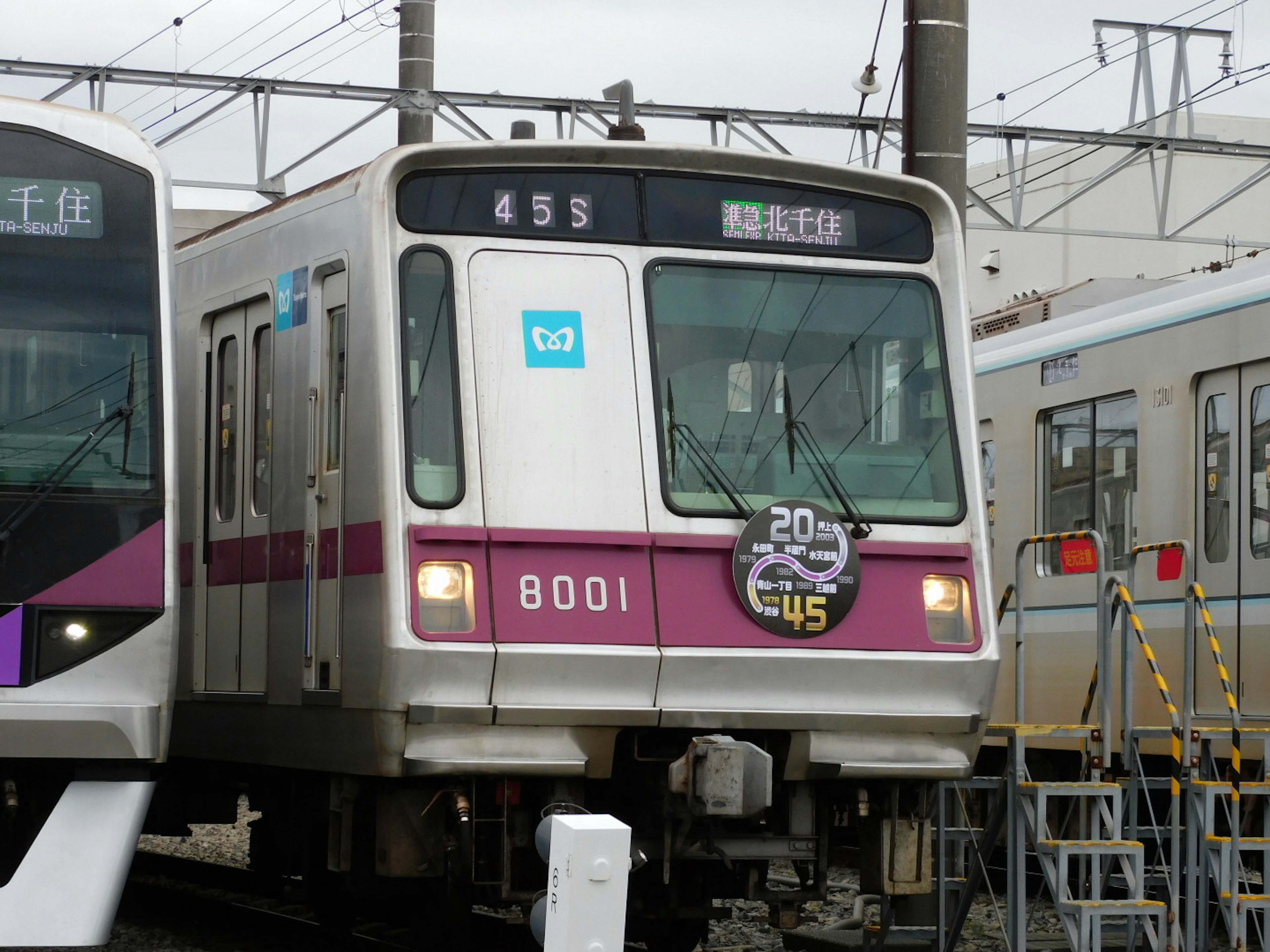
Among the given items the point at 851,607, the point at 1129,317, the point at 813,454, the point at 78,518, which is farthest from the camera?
the point at 1129,317

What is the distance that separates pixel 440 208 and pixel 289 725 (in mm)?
2139

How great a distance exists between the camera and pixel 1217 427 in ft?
32.6

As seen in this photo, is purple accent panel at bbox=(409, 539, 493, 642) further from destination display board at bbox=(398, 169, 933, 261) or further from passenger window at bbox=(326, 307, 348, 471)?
destination display board at bbox=(398, 169, 933, 261)

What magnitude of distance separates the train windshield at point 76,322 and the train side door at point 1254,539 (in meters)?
5.55

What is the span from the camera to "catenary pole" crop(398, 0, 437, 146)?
48.4 feet

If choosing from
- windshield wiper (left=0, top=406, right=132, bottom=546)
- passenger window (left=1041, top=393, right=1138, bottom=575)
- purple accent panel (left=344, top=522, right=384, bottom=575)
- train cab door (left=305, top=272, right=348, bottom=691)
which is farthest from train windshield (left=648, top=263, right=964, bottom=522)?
passenger window (left=1041, top=393, right=1138, bottom=575)

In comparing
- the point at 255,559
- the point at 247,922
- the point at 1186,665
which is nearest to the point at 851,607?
the point at 1186,665

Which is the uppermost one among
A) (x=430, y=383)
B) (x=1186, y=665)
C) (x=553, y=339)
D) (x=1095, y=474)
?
(x=553, y=339)

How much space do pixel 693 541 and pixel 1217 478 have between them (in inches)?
159

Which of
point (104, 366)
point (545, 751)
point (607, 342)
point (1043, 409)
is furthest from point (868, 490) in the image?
point (1043, 409)

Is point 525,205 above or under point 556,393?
above

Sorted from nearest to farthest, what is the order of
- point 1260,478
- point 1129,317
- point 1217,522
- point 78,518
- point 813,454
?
1. point 78,518
2. point 813,454
3. point 1260,478
4. point 1217,522
5. point 1129,317

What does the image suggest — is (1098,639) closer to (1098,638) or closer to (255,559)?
(1098,638)

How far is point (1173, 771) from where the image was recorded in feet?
26.4
